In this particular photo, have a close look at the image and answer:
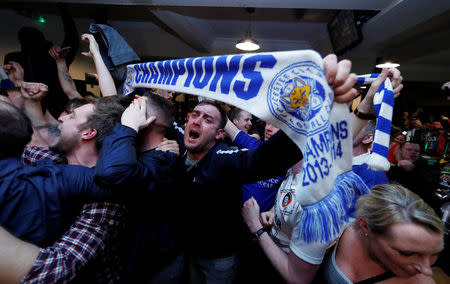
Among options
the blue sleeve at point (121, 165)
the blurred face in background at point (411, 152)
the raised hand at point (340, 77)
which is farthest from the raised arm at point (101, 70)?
the blurred face in background at point (411, 152)

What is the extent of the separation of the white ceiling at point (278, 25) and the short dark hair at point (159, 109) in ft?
10.5

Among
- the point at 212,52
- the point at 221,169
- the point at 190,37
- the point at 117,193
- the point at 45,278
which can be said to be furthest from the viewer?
the point at 212,52

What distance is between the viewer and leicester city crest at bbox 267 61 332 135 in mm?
726

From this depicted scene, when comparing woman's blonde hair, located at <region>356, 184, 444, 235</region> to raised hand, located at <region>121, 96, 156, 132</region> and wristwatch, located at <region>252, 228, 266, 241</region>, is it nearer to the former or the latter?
wristwatch, located at <region>252, 228, 266, 241</region>

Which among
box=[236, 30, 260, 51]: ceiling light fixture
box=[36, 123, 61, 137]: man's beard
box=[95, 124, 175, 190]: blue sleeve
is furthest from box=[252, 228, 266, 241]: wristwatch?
box=[236, 30, 260, 51]: ceiling light fixture

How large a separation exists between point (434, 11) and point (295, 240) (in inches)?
185

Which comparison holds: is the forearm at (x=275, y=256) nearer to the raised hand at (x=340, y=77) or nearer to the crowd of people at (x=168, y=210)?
the crowd of people at (x=168, y=210)

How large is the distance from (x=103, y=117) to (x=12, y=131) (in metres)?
0.42

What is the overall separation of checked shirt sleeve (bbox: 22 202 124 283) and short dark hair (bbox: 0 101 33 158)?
378 millimetres

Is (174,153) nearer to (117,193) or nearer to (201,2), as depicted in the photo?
(117,193)

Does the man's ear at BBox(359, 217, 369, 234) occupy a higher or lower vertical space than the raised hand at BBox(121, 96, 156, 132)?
lower

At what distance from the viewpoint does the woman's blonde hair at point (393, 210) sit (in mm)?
896

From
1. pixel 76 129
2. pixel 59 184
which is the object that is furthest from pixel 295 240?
pixel 76 129

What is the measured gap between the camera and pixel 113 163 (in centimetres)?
101
